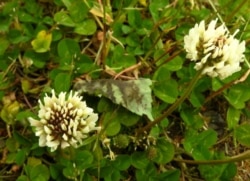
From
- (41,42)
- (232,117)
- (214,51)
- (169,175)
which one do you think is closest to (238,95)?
(232,117)

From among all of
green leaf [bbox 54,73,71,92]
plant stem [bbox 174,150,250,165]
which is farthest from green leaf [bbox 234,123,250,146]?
green leaf [bbox 54,73,71,92]

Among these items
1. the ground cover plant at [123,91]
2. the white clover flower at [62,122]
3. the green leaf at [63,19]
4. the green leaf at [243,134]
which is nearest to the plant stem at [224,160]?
the ground cover plant at [123,91]

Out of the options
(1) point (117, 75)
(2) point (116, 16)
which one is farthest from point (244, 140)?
(2) point (116, 16)

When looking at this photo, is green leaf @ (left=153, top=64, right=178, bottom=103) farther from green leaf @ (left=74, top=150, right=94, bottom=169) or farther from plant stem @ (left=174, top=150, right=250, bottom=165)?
green leaf @ (left=74, top=150, right=94, bottom=169)

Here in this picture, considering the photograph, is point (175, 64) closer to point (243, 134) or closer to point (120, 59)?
point (120, 59)

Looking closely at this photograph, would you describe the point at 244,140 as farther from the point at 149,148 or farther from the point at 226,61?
the point at 226,61

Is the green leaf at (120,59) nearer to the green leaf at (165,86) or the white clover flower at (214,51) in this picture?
Result: the green leaf at (165,86)

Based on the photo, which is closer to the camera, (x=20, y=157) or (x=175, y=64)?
(x=20, y=157)

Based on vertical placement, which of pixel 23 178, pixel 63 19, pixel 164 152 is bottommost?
pixel 23 178
